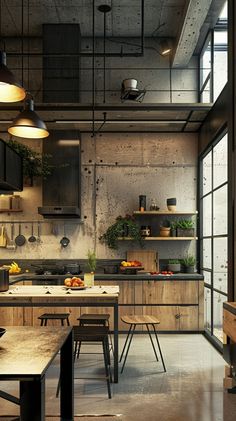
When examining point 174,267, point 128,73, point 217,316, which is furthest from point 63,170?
point 217,316

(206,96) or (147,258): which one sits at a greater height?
(206,96)

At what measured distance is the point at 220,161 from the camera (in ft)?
19.1

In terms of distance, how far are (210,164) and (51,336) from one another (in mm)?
4747

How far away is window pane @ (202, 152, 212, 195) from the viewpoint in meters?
6.48

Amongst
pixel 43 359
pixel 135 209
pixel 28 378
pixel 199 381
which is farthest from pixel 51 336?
pixel 135 209

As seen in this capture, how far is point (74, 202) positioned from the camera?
6902mm

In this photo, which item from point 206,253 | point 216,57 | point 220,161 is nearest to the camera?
point 220,161

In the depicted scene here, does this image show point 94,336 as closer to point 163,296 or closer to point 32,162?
point 163,296

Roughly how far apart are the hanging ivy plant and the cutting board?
1924 mm

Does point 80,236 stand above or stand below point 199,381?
above

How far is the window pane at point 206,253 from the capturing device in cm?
640

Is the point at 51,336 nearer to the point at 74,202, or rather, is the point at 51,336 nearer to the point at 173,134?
the point at 74,202

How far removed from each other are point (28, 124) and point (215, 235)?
3138mm

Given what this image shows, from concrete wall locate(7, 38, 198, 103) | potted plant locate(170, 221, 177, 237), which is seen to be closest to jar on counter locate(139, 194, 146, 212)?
potted plant locate(170, 221, 177, 237)
